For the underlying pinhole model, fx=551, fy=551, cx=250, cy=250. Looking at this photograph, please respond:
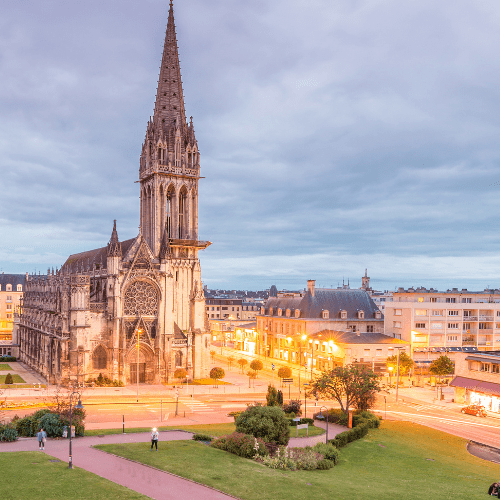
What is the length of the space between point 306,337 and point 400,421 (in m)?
43.8

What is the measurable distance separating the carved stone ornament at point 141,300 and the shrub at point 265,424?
1676 inches

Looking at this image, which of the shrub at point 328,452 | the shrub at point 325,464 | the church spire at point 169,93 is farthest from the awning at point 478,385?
the church spire at point 169,93

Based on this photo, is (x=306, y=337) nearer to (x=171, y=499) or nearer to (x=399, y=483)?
(x=399, y=483)

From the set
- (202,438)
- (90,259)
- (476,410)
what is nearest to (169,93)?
(90,259)

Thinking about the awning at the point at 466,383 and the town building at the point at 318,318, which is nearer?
the awning at the point at 466,383

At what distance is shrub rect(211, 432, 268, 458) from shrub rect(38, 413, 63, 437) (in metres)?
12.0

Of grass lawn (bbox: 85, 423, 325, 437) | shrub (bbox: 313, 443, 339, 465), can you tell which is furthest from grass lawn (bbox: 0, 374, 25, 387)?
shrub (bbox: 313, 443, 339, 465)

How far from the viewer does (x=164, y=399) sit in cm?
6669

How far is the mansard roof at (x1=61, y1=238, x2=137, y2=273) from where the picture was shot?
276ft

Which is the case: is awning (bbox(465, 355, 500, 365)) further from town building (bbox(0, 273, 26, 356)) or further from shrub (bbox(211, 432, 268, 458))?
town building (bbox(0, 273, 26, 356))

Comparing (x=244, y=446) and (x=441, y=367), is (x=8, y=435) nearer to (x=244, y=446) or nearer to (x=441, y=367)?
(x=244, y=446)

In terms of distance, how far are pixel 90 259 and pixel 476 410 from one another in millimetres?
62836

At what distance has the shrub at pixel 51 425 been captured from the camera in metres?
40.0

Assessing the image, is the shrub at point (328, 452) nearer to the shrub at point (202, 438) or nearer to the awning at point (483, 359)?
the shrub at point (202, 438)
